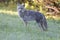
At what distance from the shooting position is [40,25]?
909 centimetres

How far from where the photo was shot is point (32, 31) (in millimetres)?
8680

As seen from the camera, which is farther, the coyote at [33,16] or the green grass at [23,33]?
the coyote at [33,16]

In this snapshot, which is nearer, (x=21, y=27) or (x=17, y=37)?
(x=17, y=37)

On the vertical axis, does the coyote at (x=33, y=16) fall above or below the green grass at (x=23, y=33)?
above

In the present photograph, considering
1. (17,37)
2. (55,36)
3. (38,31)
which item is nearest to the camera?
(17,37)

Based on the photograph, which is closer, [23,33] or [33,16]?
[23,33]

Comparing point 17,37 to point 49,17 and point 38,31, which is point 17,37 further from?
point 49,17

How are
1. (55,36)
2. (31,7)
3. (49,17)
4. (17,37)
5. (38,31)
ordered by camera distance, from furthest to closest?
(31,7) < (49,17) < (38,31) < (55,36) < (17,37)

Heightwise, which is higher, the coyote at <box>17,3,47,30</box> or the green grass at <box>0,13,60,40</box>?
the coyote at <box>17,3,47,30</box>

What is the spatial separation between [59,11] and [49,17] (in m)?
0.76

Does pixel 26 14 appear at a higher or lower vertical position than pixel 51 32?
higher

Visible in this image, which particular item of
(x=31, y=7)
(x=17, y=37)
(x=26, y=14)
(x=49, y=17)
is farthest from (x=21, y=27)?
(x=31, y=7)

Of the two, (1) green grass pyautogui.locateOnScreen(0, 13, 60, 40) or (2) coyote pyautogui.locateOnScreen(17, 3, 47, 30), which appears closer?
(1) green grass pyautogui.locateOnScreen(0, 13, 60, 40)

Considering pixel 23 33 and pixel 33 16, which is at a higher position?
pixel 33 16
